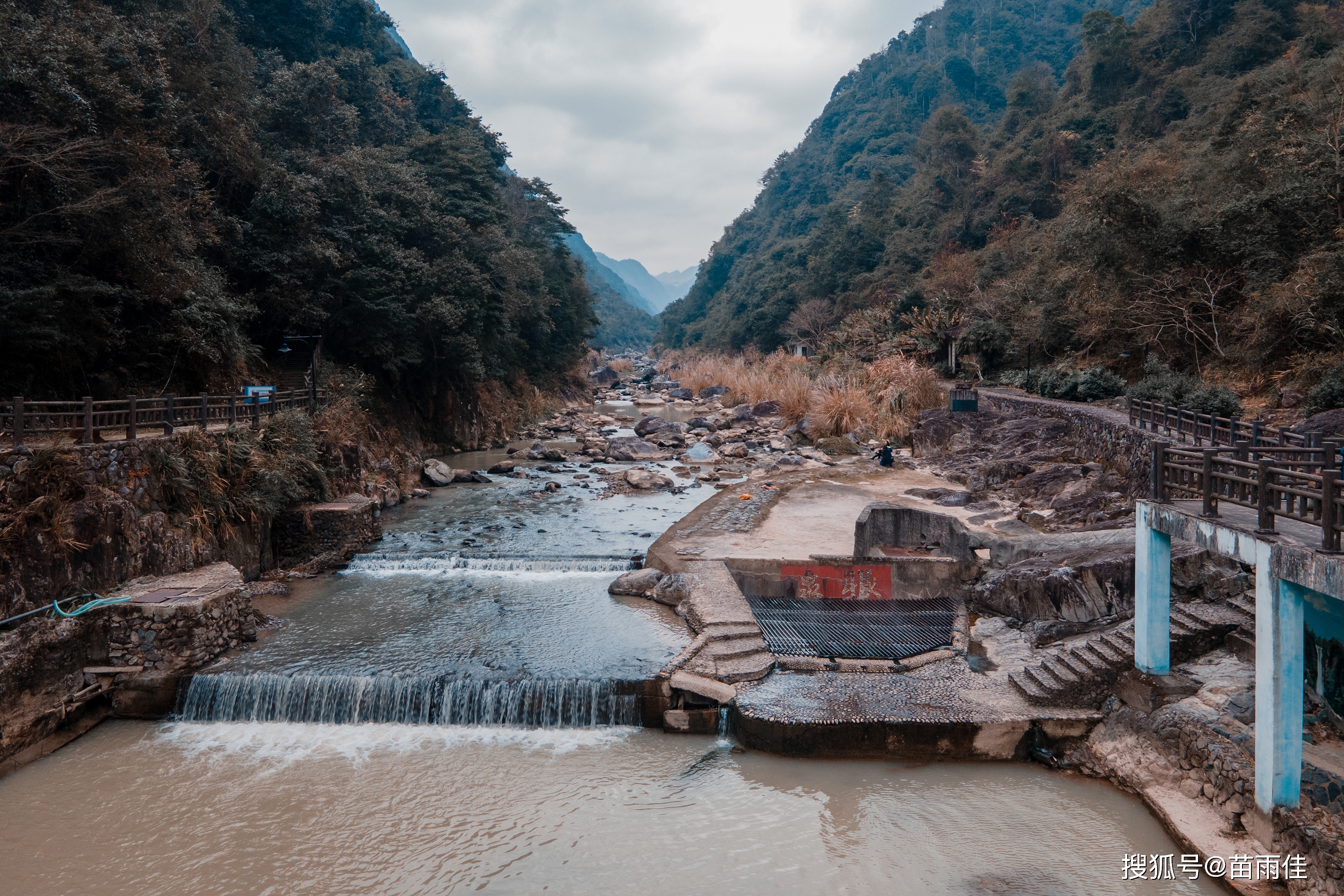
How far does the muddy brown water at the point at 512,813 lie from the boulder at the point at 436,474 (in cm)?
1225

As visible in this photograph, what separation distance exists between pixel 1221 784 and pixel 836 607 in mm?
5624

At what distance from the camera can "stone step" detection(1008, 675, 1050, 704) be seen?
7.99 metres

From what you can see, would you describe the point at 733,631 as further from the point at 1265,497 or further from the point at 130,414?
the point at 130,414

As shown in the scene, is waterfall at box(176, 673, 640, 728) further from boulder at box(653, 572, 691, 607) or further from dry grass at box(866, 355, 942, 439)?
dry grass at box(866, 355, 942, 439)

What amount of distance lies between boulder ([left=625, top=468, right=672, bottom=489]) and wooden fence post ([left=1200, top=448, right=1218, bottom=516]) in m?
16.0

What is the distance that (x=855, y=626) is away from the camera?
1077 cm

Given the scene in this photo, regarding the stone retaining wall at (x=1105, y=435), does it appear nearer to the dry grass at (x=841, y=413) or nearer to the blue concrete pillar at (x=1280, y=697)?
the blue concrete pillar at (x=1280, y=697)

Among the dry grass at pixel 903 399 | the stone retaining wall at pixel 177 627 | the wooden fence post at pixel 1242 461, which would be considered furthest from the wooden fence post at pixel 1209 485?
the dry grass at pixel 903 399

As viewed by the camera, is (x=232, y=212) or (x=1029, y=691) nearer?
(x=1029, y=691)

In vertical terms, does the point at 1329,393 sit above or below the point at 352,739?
above

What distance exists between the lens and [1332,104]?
18.6 m

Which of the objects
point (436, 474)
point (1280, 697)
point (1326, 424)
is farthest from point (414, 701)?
point (1326, 424)

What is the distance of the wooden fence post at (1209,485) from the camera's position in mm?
6746

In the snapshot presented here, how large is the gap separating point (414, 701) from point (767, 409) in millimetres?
27468
